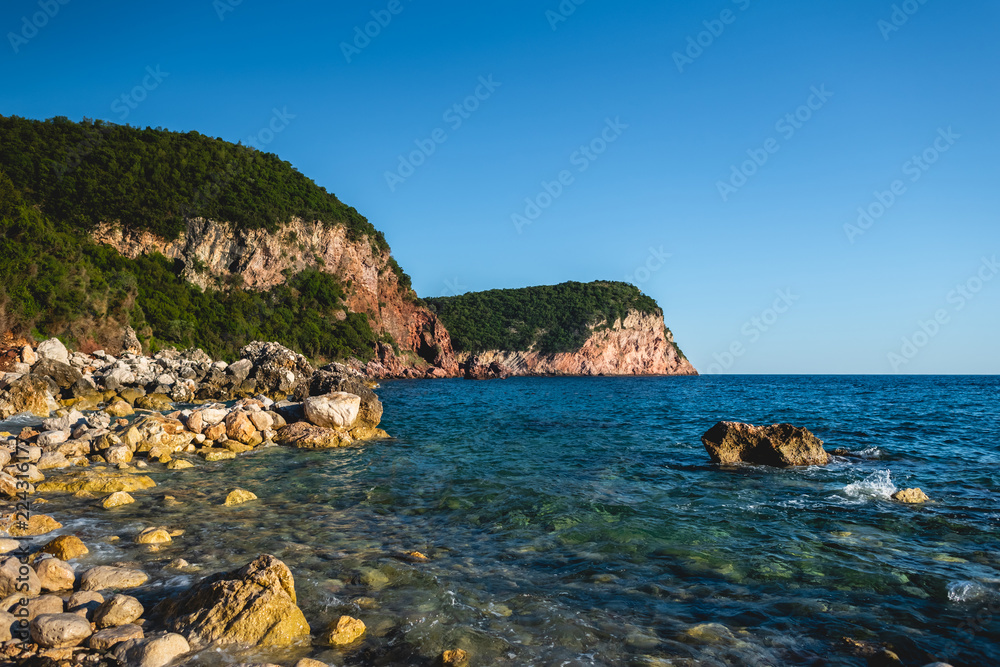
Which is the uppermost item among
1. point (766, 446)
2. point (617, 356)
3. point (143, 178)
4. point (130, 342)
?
point (143, 178)

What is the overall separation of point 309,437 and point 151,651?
512 inches

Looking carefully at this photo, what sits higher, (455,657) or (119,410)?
(455,657)

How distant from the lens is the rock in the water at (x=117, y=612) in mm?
4832

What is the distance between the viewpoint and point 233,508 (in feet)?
30.9

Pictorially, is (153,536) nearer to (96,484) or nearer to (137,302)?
(96,484)

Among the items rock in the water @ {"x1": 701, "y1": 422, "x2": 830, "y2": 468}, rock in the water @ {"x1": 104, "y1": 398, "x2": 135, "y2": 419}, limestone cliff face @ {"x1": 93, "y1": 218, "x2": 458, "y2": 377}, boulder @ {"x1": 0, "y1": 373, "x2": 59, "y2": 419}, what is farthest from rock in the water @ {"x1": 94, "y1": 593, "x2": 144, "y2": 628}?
limestone cliff face @ {"x1": 93, "y1": 218, "x2": 458, "y2": 377}

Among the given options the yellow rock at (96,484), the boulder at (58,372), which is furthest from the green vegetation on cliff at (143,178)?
the yellow rock at (96,484)

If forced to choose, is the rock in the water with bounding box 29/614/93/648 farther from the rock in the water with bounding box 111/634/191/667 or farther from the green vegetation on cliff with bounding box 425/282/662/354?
the green vegetation on cliff with bounding box 425/282/662/354

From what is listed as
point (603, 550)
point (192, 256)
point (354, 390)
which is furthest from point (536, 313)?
point (603, 550)

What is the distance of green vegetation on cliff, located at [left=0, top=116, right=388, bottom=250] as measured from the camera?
181ft

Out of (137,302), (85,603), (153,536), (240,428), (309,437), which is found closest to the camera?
(85,603)

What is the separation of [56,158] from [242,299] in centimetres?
2425

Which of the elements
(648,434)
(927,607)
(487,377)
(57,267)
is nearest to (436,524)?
(927,607)

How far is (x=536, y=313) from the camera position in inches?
5443
